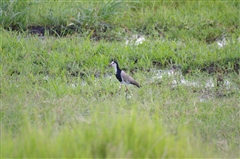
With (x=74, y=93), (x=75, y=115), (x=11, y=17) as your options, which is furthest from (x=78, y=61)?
(x=75, y=115)

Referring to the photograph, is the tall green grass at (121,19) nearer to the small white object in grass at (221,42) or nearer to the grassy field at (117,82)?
the grassy field at (117,82)

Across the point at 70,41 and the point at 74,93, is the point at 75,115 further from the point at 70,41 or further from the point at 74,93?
the point at 70,41

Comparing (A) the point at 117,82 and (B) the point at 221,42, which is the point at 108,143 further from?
(B) the point at 221,42

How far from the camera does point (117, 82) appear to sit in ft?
23.8

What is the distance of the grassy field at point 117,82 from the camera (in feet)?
14.3

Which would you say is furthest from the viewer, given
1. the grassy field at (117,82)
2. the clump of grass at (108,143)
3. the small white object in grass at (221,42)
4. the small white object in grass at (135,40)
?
the small white object in grass at (221,42)

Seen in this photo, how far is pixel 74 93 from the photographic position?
671cm

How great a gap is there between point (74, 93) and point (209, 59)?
2244mm

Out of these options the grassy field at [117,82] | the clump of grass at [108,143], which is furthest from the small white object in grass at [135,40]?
the clump of grass at [108,143]

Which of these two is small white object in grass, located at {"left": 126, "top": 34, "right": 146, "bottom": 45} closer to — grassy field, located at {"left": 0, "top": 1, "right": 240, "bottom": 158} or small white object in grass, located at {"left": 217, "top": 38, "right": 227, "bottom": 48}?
grassy field, located at {"left": 0, "top": 1, "right": 240, "bottom": 158}

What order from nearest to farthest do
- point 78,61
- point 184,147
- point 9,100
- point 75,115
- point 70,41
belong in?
point 184,147, point 75,115, point 9,100, point 78,61, point 70,41

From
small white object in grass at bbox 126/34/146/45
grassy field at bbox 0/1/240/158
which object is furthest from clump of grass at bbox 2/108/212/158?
small white object in grass at bbox 126/34/146/45

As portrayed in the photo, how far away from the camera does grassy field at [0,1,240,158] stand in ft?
14.3

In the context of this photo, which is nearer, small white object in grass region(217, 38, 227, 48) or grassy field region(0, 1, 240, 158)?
grassy field region(0, 1, 240, 158)
